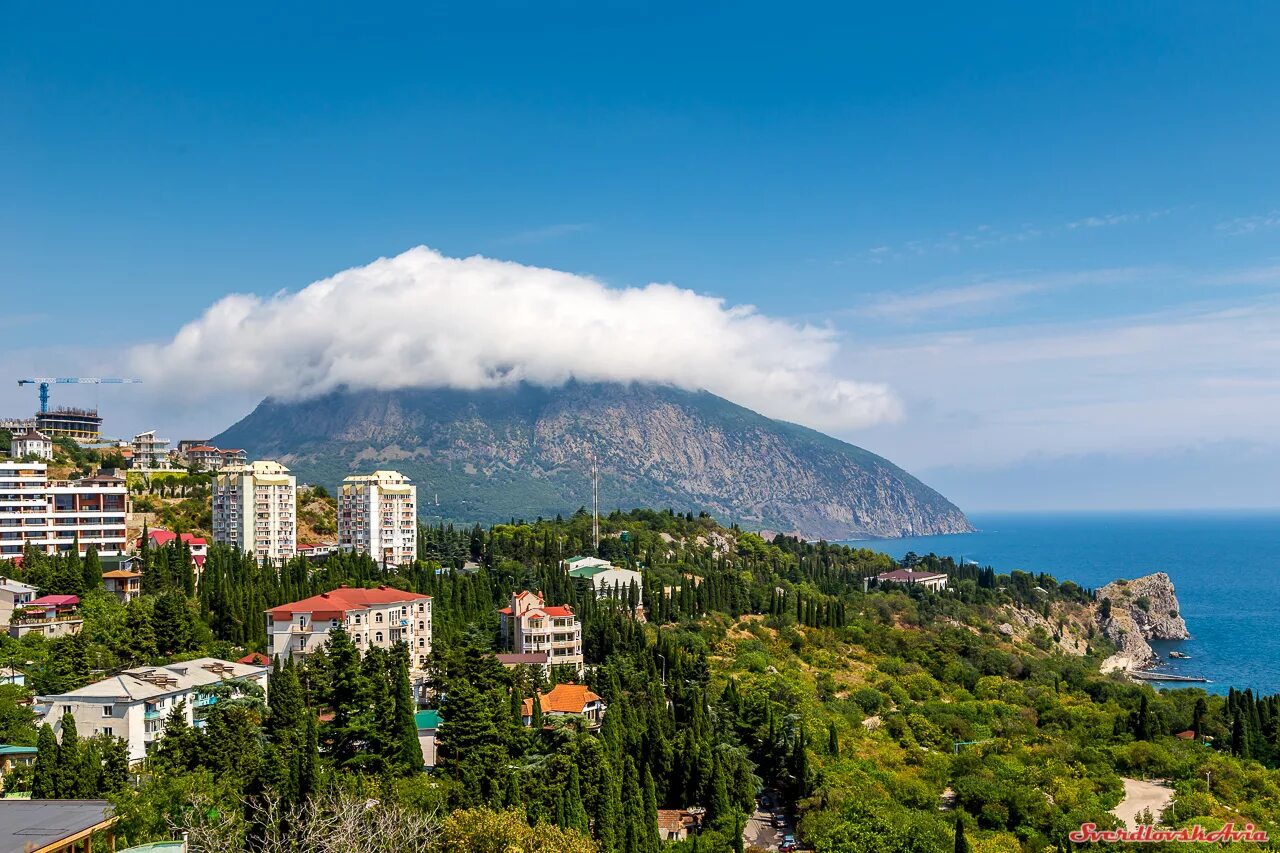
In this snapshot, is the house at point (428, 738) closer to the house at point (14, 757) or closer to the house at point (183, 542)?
the house at point (14, 757)

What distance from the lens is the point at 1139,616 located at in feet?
414

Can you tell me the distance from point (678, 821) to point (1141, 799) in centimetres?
2158

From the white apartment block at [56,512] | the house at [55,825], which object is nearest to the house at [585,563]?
the white apartment block at [56,512]

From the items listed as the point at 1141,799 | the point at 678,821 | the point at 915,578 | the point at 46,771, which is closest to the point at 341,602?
the point at 678,821

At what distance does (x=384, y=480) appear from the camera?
8912 cm

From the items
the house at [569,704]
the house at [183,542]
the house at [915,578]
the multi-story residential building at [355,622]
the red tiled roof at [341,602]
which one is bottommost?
the house at [569,704]

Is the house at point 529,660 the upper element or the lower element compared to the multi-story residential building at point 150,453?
lower

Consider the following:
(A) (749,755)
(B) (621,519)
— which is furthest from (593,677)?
(B) (621,519)

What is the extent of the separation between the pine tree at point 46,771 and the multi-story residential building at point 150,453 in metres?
72.7

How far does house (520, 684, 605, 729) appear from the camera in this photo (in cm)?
4659

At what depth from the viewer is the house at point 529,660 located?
53.3m

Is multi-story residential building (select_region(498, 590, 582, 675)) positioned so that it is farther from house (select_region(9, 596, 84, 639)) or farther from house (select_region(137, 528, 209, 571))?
house (select_region(9, 596, 84, 639))

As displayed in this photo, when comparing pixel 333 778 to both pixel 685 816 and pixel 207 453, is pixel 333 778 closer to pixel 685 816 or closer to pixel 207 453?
pixel 685 816

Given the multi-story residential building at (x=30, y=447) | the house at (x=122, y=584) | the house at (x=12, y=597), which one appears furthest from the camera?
the multi-story residential building at (x=30, y=447)
